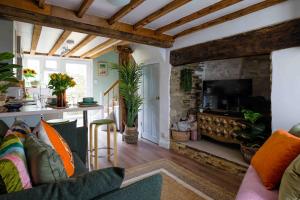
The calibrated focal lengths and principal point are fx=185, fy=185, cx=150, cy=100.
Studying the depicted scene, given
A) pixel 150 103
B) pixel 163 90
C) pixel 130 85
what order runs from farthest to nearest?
pixel 150 103, pixel 130 85, pixel 163 90

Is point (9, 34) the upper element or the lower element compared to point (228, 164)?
upper

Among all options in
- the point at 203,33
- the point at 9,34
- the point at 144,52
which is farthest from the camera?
the point at 144,52

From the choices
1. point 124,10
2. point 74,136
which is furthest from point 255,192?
point 124,10

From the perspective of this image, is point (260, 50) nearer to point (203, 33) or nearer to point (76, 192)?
point (203, 33)

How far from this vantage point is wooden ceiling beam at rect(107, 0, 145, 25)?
7.32 ft

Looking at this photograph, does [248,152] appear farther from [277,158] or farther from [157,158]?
[157,158]

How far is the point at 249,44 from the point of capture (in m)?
2.58

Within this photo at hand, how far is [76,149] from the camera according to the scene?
2166 mm

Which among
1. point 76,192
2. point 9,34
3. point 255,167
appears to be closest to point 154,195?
point 76,192

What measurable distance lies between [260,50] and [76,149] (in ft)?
8.72

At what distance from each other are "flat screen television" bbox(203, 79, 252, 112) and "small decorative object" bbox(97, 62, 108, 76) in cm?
524

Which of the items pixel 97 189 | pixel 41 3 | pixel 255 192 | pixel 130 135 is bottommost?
pixel 130 135

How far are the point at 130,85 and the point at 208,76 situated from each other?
1.73m

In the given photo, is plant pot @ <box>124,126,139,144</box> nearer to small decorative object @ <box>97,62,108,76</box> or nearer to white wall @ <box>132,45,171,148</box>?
white wall @ <box>132,45,171,148</box>
